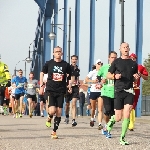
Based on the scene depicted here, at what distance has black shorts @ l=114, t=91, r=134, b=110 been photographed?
920 cm

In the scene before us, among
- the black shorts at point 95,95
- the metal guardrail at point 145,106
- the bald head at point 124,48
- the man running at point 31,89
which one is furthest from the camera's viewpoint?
the metal guardrail at point 145,106

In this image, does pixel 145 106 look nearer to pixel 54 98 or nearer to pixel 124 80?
pixel 54 98

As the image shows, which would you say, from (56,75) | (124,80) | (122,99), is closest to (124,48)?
(124,80)

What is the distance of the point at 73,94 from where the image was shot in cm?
1520

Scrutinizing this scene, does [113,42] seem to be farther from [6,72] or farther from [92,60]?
[6,72]

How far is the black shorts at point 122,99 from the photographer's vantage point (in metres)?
9.20

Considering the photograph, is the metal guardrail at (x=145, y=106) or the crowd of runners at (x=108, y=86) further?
the metal guardrail at (x=145, y=106)

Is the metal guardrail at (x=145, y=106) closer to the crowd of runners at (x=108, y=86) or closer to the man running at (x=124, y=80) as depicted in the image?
the crowd of runners at (x=108, y=86)

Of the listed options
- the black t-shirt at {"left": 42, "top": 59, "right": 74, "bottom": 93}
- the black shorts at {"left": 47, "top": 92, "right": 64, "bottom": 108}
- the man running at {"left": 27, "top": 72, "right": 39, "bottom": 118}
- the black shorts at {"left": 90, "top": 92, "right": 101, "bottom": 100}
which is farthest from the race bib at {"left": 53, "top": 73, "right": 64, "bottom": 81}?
the man running at {"left": 27, "top": 72, "right": 39, "bottom": 118}

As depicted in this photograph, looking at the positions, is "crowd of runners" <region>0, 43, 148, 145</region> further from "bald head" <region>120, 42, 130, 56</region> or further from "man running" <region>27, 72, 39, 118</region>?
"man running" <region>27, 72, 39, 118</region>

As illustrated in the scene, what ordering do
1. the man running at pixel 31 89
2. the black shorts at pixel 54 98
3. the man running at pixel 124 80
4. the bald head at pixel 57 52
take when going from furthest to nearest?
the man running at pixel 31 89 → the black shorts at pixel 54 98 → the bald head at pixel 57 52 → the man running at pixel 124 80

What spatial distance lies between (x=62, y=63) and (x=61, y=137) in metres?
1.27

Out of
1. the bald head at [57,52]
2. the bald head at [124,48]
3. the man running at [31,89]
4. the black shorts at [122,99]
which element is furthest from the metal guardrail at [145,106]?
the bald head at [124,48]

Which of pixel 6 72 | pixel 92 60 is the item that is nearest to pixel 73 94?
pixel 6 72
